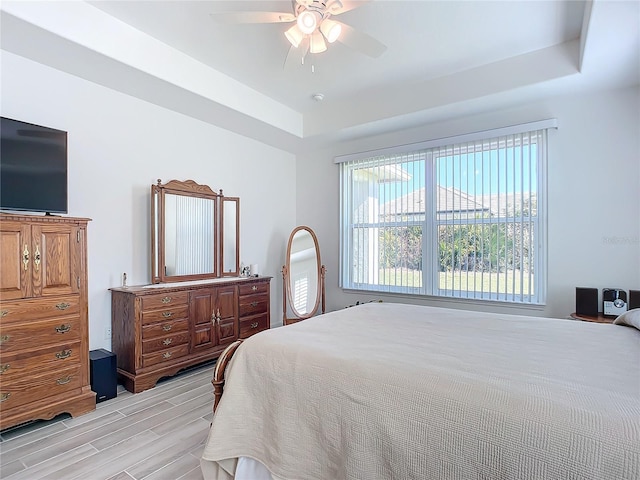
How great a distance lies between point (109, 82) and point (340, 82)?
2.11m

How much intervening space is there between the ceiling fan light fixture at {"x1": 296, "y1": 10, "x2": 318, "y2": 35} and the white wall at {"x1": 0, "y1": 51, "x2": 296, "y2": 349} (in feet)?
6.41

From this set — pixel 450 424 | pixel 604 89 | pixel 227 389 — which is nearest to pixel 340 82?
pixel 604 89

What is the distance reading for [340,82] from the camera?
3.56 metres

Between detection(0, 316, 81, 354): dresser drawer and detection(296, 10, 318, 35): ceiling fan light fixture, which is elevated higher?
detection(296, 10, 318, 35): ceiling fan light fixture

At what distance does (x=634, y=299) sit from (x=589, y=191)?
0.98 metres

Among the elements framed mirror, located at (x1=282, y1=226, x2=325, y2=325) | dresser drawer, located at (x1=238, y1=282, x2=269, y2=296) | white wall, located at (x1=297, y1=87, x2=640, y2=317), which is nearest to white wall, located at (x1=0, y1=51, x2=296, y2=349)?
dresser drawer, located at (x1=238, y1=282, x2=269, y2=296)

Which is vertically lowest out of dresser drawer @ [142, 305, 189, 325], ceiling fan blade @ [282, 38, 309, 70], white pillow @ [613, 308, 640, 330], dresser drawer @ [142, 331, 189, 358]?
dresser drawer @ [142, 331, 189, 358]

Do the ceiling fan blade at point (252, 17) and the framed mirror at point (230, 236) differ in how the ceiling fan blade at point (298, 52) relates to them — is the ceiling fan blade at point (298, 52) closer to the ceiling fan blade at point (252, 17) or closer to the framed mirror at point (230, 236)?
the ceiling fan blade at point (252, 17)

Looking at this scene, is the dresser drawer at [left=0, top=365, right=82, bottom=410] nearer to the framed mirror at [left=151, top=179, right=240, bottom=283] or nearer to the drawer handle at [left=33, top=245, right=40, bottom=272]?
the drawer handle at [left=33, top=245, right=40, bottom=272]

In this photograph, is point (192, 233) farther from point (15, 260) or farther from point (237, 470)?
point (237, 470)

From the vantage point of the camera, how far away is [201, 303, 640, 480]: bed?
982mm

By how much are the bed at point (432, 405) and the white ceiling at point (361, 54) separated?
78.5 inches

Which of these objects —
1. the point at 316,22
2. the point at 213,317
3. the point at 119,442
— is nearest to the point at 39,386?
the point at 119,442

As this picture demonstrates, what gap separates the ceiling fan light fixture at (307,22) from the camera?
215cm
